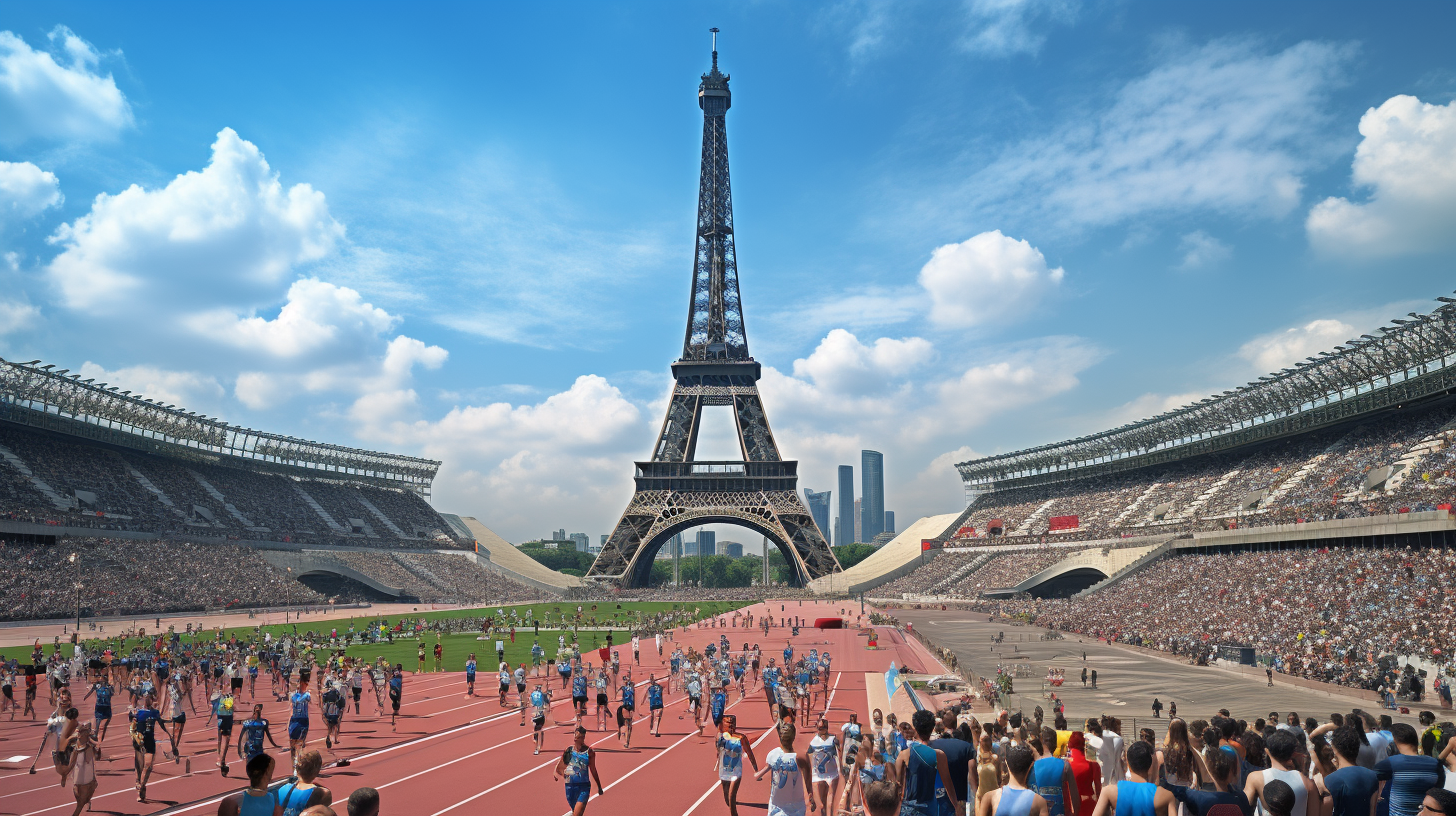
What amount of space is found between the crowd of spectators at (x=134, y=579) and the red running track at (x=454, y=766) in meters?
35.4

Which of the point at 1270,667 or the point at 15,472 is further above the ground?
the point at 15,472

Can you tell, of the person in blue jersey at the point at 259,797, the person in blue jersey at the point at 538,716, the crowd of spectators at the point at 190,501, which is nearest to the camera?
the person in blue jersey at the point at 259,797

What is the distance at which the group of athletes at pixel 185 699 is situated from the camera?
14367 millimetres

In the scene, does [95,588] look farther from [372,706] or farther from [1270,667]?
[1270,667]

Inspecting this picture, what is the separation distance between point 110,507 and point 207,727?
187ft

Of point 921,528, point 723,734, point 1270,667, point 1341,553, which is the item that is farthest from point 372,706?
point 921,528

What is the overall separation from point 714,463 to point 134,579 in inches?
2224

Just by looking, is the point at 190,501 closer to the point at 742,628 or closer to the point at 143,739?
the point at 742,628

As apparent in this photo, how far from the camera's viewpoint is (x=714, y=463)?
99375mm

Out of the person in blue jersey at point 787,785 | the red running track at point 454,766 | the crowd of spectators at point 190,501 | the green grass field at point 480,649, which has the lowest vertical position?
the green grass field at point 480,649

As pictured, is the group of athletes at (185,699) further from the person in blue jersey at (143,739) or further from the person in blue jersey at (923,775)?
the person in blue jersey at (923,775)

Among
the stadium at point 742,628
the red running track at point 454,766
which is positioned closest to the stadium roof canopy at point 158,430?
the stadium at point 742,628

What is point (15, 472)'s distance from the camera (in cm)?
6175

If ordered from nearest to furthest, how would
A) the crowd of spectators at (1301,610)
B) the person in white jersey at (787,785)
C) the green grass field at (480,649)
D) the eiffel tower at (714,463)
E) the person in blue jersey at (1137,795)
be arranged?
the person in blue jersey at (1137,795)
the person in white jersey at (787,785)
the crowd of spectators at (1301,610)
the green grass field at (480,649)
the eiffel tower at (714,463)
